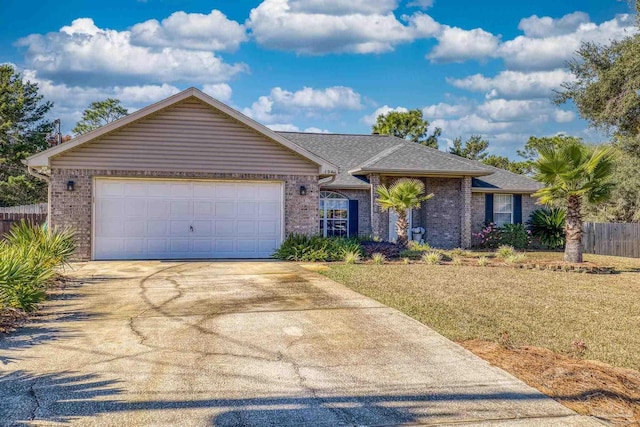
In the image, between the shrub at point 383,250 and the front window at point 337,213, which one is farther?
the front window at point 337,213

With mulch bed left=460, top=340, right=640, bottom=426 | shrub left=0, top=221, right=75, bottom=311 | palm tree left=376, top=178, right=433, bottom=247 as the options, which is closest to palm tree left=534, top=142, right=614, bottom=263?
palm tree left=376, top=178, right=433, bottom=247

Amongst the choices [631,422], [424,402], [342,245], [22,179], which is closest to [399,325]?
[424,402]

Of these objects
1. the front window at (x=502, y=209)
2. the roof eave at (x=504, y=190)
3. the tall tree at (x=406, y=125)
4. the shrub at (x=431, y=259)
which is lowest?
the shrub at (x=431, y=259)

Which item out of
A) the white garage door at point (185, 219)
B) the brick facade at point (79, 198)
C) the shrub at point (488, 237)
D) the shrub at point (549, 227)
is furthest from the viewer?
the shrub at point (549, 227)

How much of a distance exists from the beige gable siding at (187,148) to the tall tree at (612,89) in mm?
15231

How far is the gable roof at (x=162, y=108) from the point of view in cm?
1475

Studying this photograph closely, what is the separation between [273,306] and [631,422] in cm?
522

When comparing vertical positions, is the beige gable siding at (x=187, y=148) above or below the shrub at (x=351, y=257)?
above

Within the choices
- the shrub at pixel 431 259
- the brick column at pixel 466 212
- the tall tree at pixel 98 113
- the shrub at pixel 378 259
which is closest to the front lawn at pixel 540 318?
the shrub at pixel 378 259

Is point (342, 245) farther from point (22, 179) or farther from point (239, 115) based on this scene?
point (22, 179)

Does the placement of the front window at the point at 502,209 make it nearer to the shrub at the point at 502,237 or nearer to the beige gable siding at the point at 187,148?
the shrub at the point at 502,237

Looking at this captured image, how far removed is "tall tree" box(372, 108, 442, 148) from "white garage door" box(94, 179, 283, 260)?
89.3 ft

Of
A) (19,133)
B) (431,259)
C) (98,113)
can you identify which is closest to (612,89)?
(431,259)

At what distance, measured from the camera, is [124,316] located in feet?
25.3
